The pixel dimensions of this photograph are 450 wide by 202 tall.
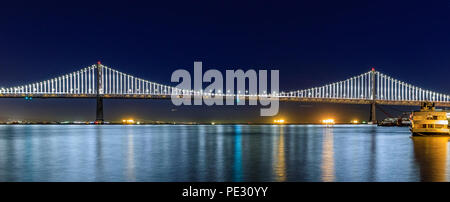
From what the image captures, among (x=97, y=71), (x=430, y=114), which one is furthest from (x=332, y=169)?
(x=97, y=71)

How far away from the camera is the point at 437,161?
13.0 metres

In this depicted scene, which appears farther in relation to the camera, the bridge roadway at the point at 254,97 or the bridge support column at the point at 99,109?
the bridge support column at the point at 99,109

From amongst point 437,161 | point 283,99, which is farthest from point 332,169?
point 283,99

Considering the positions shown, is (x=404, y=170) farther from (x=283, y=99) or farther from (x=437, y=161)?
(x=283, y=99)

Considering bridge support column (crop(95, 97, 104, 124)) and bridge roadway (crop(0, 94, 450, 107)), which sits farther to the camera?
bridge support column (crop(95, 97, 104, 124))

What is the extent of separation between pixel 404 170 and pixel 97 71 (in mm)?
76602

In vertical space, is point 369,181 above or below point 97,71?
below

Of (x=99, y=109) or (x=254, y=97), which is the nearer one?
(x=254, y=97)
